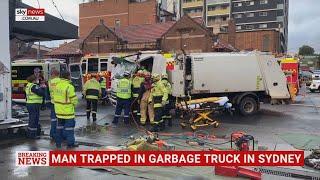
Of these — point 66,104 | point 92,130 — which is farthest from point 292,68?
point 66,104

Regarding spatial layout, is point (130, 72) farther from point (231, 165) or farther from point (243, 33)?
point (243, 33)

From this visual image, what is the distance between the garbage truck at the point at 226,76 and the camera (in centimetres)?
1585

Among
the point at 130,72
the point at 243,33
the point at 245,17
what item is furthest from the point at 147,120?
the point at 245,17

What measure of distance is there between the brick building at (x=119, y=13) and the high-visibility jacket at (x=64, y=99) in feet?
206

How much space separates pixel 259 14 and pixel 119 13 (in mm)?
36000

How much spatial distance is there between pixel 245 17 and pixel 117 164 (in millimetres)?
97775

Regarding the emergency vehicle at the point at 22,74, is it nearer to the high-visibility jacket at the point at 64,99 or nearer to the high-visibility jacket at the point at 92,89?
the high-visibility jacket at the point at 92,89

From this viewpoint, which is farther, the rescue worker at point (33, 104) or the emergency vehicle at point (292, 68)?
the emergency vehicle at point (292, 68)

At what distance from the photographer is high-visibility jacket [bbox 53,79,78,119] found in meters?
9.90

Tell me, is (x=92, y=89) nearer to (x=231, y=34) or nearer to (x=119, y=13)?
(x=231, y=34)

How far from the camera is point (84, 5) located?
84062mm

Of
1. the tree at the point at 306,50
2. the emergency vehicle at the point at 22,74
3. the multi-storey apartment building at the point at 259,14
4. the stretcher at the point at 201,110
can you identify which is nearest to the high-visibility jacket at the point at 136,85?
the stretcher at the point at 201,110

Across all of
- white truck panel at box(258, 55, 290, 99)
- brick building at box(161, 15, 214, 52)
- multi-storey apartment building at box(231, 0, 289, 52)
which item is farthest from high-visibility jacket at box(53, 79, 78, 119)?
multi-storey apartment building at box(231, 0, 289, 52)

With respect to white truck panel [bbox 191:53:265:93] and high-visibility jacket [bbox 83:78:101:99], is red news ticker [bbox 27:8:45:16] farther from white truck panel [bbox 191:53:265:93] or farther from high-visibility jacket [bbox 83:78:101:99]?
white truck panel [bbox 191:53:265:93]
